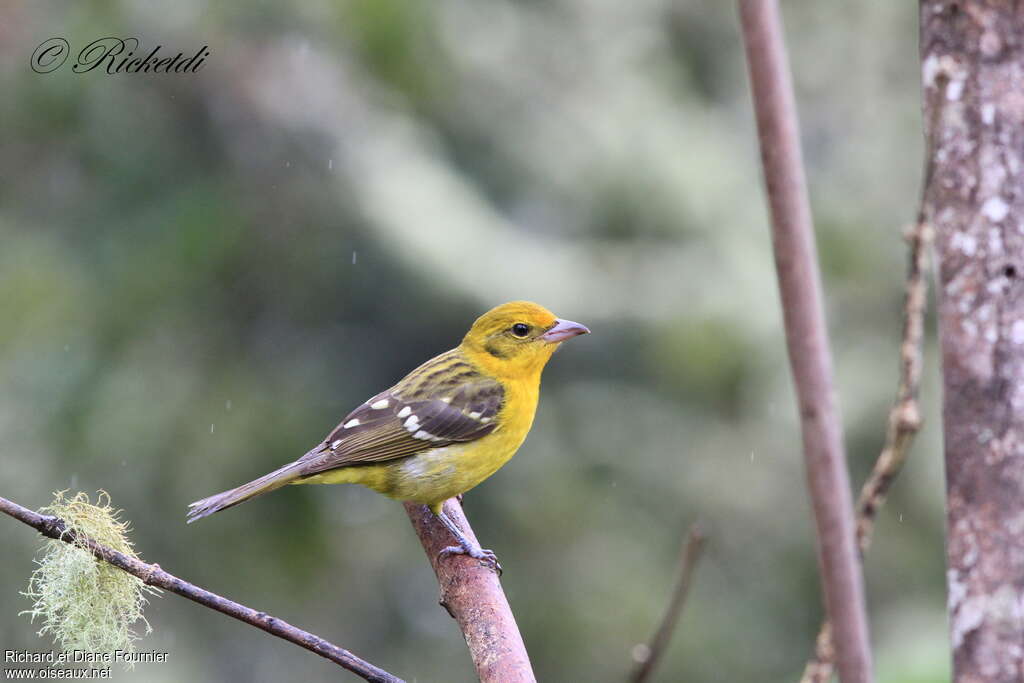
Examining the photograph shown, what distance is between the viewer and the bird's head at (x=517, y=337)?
3.90m

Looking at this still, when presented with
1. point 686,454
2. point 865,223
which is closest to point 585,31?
point 865,223

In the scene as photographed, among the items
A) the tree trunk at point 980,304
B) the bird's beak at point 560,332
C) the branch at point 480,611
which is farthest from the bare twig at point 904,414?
the bird's beak at point 560,332

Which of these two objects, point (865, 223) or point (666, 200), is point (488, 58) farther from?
point (865, 223)

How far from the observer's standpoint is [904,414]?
1559 mm

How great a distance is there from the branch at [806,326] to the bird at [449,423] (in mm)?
2387

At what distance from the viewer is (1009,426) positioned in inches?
62.9

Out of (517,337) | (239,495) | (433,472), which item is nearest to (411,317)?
(517,337)

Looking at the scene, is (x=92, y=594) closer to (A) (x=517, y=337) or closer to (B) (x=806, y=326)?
(B) (x=806, y=326)

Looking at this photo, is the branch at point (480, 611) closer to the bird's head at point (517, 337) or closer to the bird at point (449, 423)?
the bird at point (449, 423)

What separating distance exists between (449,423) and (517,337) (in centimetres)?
40

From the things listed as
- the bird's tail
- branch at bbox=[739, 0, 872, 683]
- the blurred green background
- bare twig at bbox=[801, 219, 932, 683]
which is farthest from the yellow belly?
branch at bbox=[739, 0, 872, 683]

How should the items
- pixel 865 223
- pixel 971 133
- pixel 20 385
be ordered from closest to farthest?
1. pixel 971 133
2. pixel 20 385
3. pixel 865 223

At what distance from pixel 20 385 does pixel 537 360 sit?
6.93ft

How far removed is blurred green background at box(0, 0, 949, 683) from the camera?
189 inches
